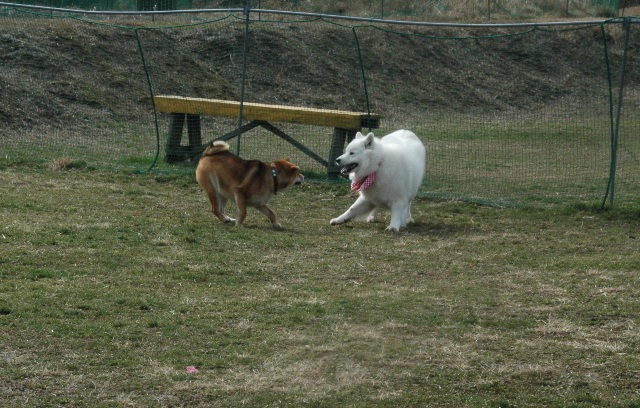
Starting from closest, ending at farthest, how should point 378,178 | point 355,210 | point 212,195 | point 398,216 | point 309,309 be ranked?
1. point 309,309
2. point 212,195
3. point 398,216
4. point 378,178
5. point 355,210

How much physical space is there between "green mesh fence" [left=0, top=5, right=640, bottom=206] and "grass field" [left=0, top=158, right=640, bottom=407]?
277 cm

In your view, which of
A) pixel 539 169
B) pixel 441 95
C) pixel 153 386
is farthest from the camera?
pixel 441 95

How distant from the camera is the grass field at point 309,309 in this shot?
224 inches

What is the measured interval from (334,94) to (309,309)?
18683 mm

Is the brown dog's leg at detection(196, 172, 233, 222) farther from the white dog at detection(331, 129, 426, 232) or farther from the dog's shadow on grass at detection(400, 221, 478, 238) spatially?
A: the dog's shadow on grass at detection(400, 221, 478, 238)

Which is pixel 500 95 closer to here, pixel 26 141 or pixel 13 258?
pixel 26 141

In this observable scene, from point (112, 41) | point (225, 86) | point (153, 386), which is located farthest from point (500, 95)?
point (153, 386)

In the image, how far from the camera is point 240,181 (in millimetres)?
10672

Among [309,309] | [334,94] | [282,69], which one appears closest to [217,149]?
[309,309]

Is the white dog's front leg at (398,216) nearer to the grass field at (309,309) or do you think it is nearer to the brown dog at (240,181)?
the grass field at (309,309)

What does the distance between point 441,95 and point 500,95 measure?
1.94m

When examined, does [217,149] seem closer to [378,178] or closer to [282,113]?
[378,178]

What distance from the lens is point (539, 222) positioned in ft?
37.3

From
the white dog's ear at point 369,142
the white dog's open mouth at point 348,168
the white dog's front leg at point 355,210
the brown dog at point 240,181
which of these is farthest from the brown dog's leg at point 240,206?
the white dog's ear at point 369,142
